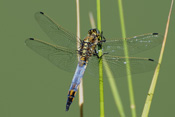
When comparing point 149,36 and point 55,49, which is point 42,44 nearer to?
point 55,49

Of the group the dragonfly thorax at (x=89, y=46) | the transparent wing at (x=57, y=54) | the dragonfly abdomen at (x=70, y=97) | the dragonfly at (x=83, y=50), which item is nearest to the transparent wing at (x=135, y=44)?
the dragonfly at (x=83, y=50)

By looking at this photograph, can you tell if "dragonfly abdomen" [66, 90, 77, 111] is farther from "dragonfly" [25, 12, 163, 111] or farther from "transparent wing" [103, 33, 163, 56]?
"transparent wing" [103, 33, 163, 56]

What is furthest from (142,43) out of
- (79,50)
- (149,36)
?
(79,50)

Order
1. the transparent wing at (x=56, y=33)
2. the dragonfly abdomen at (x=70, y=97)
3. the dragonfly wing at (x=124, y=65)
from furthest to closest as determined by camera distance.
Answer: the transparent wing at (x=56, y=33) < the dragonfly abdomen at (x=70, y=97) < the dragonfly wing at (x=124, y=65)

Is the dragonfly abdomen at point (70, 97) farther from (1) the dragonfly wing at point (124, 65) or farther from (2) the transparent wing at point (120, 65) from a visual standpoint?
(1) the dragonfly wing at point (124, 65)

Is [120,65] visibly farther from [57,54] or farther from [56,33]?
[56,33]

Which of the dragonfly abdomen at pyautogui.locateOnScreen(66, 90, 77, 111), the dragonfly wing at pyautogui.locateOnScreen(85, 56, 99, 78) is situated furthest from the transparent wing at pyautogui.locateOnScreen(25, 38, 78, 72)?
the dragonfly abdomen at pyautogui.locateOnScreen(66, 90, 77, 111)

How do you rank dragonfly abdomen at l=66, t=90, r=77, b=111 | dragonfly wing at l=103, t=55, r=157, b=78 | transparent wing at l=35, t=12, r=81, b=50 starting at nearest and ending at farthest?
dragonfly wing at l=103, t=55, r=157, b=78, dragonfly abdomen at l=66, t=90, r=77, b=111, transparent wing at l=35, t=12, r=81, b=50
